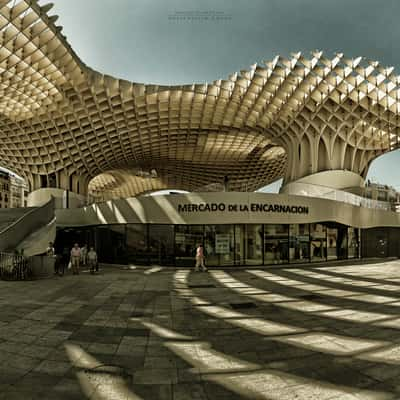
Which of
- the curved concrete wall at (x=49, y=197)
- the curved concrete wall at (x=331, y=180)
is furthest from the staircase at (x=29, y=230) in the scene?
the curved concrete wall at (x=331, y=180)

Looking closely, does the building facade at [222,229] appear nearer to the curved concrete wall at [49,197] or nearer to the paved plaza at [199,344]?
the paved plaza at [199,344]

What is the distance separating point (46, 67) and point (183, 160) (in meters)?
34.4

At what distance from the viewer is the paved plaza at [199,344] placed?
4.11 metres

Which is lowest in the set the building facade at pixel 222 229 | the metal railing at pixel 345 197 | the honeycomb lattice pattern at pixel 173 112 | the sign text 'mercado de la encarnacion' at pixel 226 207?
the building facade at pixel 222 229

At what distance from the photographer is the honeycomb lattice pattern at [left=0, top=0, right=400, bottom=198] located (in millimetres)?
25750

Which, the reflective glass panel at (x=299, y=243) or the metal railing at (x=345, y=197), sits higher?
the metal railing at (x=345, y=197)

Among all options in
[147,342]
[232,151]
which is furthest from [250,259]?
[232,151]

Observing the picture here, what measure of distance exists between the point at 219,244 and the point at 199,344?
13.1m

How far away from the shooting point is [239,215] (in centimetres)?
1880

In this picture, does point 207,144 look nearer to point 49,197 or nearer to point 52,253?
point 49,197

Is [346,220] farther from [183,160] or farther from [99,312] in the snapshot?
[183,160]

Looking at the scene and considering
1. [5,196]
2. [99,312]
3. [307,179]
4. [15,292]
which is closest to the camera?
[99,312]

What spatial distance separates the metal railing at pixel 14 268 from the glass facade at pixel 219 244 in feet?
24.5

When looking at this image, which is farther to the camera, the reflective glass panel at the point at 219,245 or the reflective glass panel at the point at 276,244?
the reflective glass panel at the point at 276,244
